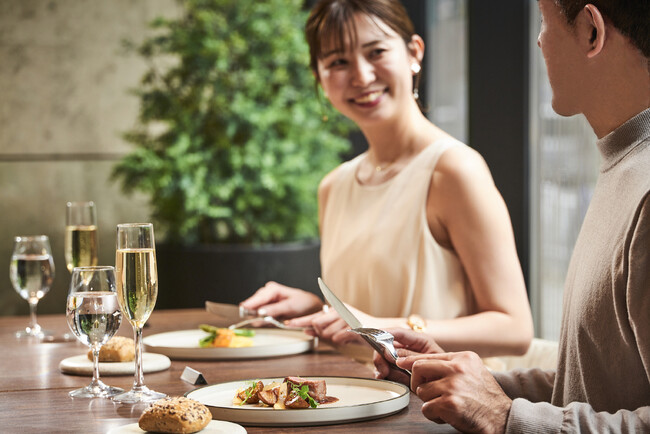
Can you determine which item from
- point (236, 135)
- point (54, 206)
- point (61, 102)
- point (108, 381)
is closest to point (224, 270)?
point (236, 135)

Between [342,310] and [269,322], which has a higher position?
[342,310]

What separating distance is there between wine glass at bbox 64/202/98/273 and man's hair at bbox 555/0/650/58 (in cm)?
144

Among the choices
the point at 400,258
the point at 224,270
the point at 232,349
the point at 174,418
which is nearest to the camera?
the point at 174,418

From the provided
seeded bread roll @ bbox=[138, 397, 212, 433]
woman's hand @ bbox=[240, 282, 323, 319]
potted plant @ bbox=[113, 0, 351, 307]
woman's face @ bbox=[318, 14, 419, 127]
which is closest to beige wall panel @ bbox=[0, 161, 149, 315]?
potted plant @ bbox=[113, 0, 351, 307]

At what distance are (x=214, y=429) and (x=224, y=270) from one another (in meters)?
3.23

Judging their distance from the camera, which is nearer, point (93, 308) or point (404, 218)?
point (93, 308)

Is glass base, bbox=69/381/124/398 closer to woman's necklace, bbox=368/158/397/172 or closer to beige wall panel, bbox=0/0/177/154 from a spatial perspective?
woman's necklace, bbox=368/158/397/172

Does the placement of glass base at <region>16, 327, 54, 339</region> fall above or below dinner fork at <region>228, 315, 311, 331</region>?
below

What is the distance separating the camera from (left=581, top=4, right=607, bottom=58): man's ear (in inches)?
50.8

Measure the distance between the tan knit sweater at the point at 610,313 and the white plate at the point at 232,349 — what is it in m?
0.63

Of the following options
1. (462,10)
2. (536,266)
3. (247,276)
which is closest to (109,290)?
(536,266)

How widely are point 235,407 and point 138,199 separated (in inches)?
186

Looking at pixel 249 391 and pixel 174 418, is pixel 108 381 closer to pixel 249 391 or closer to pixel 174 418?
pixel 249 391

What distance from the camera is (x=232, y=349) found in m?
1.81
